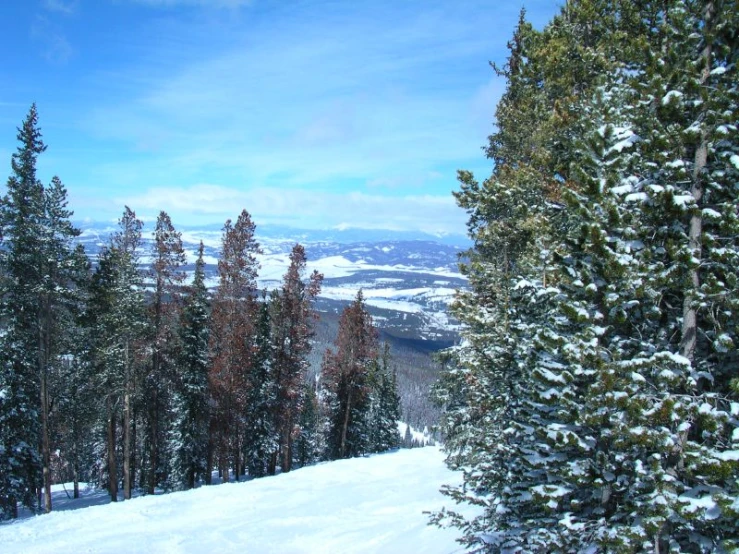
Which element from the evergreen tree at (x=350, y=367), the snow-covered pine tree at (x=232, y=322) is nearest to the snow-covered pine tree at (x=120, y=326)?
the snow-covered pine tree at (x=232, y=322)

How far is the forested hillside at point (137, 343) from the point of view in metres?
20.6

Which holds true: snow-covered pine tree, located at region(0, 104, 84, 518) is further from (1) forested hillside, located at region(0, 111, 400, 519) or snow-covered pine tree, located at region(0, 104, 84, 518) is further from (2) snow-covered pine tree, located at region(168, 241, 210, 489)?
(2) snow-covered pine tree, located at region(168, 241, 210, 489)

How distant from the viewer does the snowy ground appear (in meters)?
14.1

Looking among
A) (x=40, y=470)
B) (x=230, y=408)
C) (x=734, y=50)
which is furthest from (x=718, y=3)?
(x=40, y=470)

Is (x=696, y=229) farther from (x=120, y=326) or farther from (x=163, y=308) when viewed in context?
(x=163, y=308)

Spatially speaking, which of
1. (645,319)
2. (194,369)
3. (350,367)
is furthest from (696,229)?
(350,367)

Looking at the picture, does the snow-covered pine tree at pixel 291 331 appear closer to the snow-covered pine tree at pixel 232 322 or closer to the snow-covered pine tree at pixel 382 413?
the snow-covered pine tree at pixel 232 322

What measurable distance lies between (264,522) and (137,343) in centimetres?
1069

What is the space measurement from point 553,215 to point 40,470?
93.0 feet

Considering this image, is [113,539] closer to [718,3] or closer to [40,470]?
[40,470]

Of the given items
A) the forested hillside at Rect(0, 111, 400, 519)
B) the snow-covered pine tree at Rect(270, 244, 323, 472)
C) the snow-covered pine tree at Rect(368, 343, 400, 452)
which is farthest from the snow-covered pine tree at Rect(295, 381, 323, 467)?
the snow-covered pine tree at Rect(270, 244, 323, 472)

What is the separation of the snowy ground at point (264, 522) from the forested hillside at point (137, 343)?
16.8 ft

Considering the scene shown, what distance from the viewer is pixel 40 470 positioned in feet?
81.9

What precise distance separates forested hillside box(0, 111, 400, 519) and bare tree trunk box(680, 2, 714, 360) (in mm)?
19271
